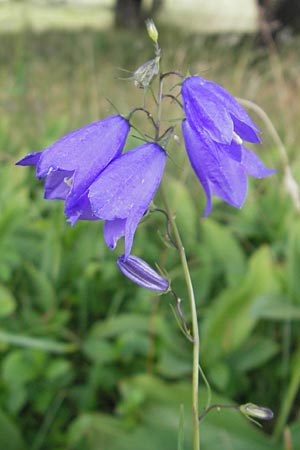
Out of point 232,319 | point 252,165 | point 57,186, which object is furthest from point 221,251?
point 57,186

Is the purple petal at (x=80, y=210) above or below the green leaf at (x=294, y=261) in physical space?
above

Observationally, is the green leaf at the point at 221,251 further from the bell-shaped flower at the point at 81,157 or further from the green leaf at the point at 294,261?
the bell-shaped flower at the point at 81,157

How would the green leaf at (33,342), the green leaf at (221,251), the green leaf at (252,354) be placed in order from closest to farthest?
the green leaf at (33,342), the green leaf at (252,354), the green leaf at (221,251)

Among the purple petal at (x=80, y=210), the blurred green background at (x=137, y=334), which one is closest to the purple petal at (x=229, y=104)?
the purple petal at (x=80, y=210)

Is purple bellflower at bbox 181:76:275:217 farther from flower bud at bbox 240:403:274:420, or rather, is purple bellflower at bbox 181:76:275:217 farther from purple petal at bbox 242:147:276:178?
flower bud at bbox 240:403:274:420

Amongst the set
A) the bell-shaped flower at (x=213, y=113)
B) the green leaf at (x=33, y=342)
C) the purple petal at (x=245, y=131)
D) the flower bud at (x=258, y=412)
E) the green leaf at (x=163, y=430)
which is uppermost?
the bell-shaped flower at (x=213, y=113)

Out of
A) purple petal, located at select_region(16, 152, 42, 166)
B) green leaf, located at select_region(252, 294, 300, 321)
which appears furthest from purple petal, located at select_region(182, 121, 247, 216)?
green leaf, located at select_region(252, 294, 300, 321)
